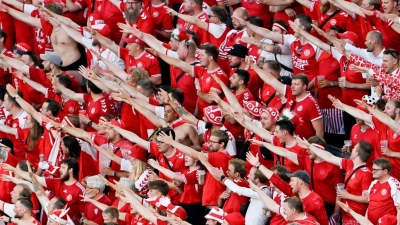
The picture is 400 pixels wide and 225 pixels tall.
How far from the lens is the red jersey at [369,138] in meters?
12.7

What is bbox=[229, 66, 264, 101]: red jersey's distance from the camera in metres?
14.6

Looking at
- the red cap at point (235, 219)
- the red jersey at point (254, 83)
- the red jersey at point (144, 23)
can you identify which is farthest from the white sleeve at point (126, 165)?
the red cap at point (235, 219)

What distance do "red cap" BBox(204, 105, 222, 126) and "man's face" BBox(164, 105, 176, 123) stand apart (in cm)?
45

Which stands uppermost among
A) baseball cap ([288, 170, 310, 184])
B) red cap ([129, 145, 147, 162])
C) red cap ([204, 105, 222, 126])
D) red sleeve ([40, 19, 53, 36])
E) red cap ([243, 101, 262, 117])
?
baseball cap ([288, 170, 310, 184])

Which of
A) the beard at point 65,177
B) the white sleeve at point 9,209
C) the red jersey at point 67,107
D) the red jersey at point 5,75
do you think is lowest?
the red jersey at point 5,75

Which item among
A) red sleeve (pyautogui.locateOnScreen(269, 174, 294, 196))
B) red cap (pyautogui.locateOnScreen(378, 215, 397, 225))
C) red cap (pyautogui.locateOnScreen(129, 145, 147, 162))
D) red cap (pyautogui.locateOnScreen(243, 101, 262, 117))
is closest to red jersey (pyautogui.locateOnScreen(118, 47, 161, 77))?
red cap (pyautogui.locateOnScreen(129, 145, 147, 162))

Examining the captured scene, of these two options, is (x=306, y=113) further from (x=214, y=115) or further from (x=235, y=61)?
(x=235, y=61)

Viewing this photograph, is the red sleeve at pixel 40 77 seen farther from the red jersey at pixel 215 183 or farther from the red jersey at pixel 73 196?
the red jersey at pixel 215 183

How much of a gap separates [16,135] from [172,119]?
2.91m

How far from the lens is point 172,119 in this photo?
14.3 m

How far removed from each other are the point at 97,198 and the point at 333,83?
2.99 m

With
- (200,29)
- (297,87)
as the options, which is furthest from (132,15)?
(297,87)

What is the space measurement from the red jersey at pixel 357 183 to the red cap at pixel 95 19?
5339 millimetres

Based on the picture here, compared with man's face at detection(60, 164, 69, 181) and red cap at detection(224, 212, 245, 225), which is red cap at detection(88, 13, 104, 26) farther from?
red cap at detection(224, 212, 245, 225)
